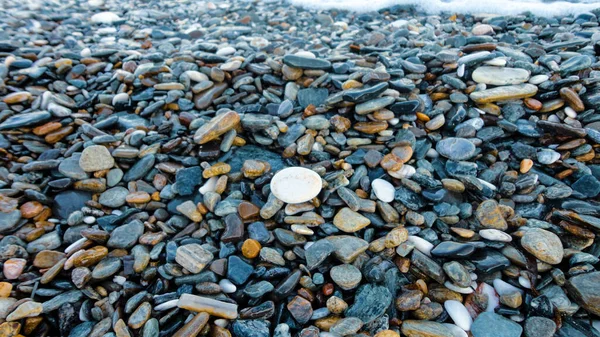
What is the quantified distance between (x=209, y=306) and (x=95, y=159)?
4.24 ft

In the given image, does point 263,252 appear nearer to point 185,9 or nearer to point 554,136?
point 554,136

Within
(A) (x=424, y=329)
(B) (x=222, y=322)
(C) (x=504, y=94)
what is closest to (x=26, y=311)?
(B) (x=222, y=322)

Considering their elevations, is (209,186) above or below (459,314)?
above

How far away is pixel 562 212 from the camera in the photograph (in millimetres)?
1971

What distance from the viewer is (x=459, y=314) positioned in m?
1.71

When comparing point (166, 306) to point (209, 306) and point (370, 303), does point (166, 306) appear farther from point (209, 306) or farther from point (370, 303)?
point (370, 303)

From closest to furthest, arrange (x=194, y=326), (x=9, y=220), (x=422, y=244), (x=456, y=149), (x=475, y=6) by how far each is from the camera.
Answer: (x=194, y=326) < (x=422, y=244) < (x=9, y=220) < (x=456, y=149) < (x=475, y=6)

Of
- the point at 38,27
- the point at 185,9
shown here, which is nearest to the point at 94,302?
the point at 38,27

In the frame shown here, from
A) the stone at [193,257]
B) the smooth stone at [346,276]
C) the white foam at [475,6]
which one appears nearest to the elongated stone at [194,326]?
the stone at [193,257]

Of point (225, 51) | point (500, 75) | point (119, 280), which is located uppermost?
point (500, 75)

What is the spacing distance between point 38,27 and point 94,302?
12.9 ft

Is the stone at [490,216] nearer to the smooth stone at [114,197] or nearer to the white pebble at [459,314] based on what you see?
the white pebble at [459,314]

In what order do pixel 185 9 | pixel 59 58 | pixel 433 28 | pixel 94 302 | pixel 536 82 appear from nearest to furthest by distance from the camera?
pixel 94 302, pixel 536 82, pixel 59 58, pixel 433 28, pixel 185 9

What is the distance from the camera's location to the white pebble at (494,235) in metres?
1.89
